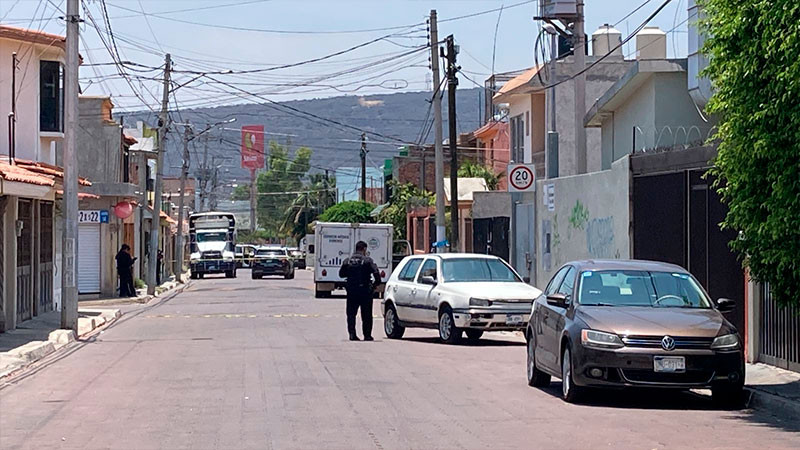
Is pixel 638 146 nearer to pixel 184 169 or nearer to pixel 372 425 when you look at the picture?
pixel 372 425

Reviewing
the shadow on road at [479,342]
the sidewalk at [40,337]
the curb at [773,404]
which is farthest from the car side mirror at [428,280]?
the curb at [773,404]

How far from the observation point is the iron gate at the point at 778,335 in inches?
601

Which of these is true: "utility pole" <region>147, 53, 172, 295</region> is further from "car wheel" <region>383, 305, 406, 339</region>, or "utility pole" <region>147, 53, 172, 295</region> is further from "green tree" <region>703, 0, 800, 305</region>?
"green tree" <region>703, 0, 800, 305</region>

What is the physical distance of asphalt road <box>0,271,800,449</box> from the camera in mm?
10742

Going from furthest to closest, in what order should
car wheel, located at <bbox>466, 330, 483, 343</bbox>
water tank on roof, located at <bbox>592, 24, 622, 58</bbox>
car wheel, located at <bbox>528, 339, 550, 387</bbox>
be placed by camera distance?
water tank on roof, located at <bbox>592, 24, 622, 58</bbox> → car wheel, located at <bbox>466, 330, 483, 343</bbox> → car wheel, located at <bbox>528, 339, 550, 387</bbox>

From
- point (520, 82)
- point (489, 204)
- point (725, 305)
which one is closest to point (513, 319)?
point (725, 305)

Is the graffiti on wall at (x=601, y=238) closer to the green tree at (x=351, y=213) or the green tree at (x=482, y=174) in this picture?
the green tree at (x=482, y=174)

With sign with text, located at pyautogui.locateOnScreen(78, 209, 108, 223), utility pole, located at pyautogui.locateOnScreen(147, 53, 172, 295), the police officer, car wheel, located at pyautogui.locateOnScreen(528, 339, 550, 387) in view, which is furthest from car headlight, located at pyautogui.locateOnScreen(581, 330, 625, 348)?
utility pole, located at pyautogui.locateOnScreen(147, 53, 172, 295)

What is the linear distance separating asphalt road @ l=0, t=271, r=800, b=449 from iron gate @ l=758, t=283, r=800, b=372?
1.89 metres

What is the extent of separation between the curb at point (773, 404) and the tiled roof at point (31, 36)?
23510 mm

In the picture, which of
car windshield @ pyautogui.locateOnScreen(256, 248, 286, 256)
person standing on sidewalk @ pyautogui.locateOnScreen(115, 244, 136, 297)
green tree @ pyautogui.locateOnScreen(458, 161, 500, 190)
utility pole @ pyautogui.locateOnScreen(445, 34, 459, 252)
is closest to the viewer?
utility pole @ pyautogui.locateOnScreen(445, 34, 459, 252)

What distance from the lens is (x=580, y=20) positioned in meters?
25.2

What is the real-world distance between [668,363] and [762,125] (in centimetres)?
268

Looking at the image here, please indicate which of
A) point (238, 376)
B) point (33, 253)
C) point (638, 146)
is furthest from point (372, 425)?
point (638, 146)
